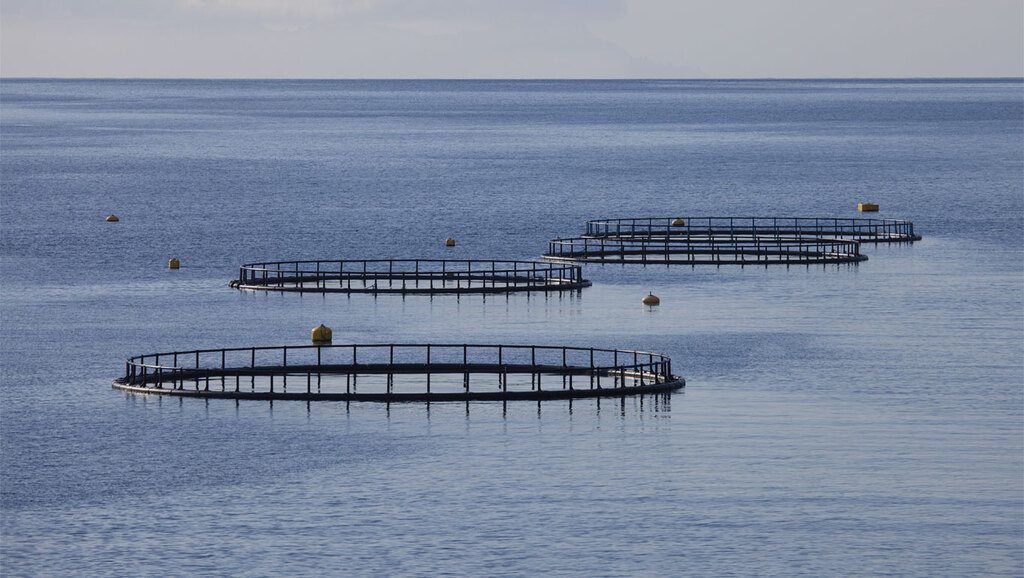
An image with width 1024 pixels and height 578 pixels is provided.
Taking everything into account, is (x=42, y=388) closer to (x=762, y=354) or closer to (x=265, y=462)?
(x=265, y=462)

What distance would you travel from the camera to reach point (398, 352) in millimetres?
97062

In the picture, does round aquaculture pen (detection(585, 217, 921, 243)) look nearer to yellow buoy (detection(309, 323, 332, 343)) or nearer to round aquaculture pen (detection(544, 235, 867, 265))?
round aquaculture pen (detection(544, 235, 867, 265))

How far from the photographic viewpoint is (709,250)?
14288cm

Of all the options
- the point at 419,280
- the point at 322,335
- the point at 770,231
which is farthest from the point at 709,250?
the point at 322,335

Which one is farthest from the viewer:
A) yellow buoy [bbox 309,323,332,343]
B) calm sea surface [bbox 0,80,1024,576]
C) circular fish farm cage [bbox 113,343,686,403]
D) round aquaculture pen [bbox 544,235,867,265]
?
round aquaculture pen [bbox 544,235,867,265]

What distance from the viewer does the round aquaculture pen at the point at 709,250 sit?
13575cm

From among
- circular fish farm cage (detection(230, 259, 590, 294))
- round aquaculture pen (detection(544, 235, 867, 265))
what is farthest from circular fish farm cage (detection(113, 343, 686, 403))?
round aquaculture pen (detection(544, 235, 867, 265))

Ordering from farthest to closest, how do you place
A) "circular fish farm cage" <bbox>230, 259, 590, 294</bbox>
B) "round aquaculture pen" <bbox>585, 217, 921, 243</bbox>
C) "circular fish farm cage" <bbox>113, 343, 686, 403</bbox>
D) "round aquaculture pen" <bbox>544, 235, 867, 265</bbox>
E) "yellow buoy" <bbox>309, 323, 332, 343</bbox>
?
"round aquaculture pen" <bbox>585, 217, 921, 243</bbox>, "round aquaculture pen" <bbox>544, 235, 867, 265</bbox>, "circular fish farm cage" <bbox>230, 259, 590, 294</bbox>, "yellow buoy" <bbox>309, 323, 332, 343</bbox>, "circular fish farm cage" <bbox>113, 343, 686, 403</bbox>


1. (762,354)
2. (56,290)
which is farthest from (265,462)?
(56,290)

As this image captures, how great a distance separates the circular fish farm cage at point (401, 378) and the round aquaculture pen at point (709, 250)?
42789mm

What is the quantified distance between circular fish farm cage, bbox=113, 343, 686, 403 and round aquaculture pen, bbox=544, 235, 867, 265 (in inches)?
1685

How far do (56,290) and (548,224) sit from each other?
2483 inches

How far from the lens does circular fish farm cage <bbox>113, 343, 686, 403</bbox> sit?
7925 centimetres

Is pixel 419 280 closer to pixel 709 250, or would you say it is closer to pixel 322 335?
pixel 709 250
